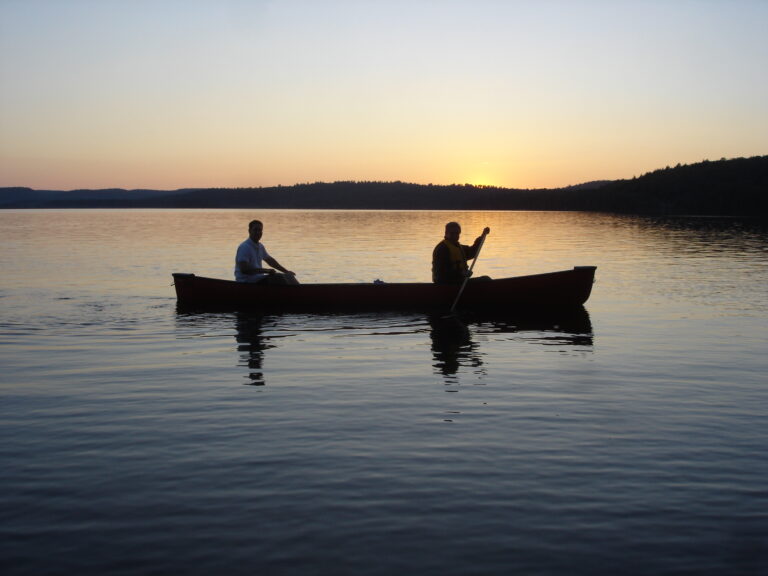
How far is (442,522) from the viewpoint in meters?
4.98

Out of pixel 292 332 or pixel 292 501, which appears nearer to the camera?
pixel 292 501

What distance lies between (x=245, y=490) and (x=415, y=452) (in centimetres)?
155

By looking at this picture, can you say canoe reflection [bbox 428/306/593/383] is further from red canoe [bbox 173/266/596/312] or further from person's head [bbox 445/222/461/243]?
person's head [bbox 445/222/461/243]

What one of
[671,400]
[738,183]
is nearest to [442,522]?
[671,400]

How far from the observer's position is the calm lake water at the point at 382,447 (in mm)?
4613

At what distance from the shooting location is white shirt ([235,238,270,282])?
16.0m

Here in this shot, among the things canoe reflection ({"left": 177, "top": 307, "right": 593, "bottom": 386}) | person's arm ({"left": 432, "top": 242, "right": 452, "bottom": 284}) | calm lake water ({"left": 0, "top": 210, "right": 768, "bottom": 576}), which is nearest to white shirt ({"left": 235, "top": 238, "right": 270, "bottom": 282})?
canoe reflection ({"left": 177, "top": 307, "right": 593, "bottom": 386})

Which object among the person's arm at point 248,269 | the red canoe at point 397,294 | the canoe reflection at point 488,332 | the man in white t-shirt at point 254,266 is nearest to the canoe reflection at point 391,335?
the canoe reflection at point 488,332

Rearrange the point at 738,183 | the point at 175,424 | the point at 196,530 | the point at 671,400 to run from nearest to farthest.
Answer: the point at 196,530 < the point at 175,424 < the point at 671,400 < the point at 738,183

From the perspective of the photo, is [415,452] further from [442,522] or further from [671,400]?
[671,400]

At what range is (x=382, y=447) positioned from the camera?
21.8 ft

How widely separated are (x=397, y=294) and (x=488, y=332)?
98.6 inches

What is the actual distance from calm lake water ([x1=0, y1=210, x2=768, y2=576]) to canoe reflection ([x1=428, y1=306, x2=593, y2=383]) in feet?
0.34

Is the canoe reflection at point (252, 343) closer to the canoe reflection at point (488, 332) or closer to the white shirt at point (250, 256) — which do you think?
the white shirt at point (250, 256)
